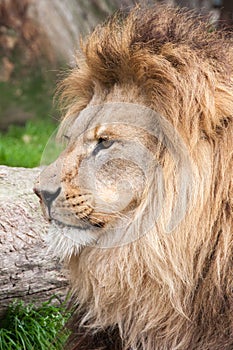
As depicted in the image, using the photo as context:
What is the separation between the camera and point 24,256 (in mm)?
3496

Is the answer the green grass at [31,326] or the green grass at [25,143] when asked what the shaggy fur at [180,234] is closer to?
the green grass at [31,326]

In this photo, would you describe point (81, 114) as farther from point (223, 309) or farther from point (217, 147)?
point (223, 309)

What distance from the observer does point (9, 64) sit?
8.84m

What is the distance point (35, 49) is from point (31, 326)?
5513mm

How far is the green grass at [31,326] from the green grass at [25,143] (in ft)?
7.28

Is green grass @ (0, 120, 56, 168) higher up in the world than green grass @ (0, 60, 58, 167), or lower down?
lower down

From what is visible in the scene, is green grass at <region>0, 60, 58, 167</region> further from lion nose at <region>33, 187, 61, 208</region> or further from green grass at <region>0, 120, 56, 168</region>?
lion nose at <region>33, 187, 61, 208</region>

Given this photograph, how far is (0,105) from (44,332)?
5356 millimetres

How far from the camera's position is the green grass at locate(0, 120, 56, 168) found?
588 centimetres

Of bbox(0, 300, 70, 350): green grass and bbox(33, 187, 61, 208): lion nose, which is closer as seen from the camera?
bbox(33, 187, 61, 208): lion nose

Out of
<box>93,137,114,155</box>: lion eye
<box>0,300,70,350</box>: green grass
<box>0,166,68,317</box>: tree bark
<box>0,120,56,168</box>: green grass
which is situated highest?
<box>0,120,56,168</box>: green grass

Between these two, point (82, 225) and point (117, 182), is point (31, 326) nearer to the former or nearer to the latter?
point (82, 225)

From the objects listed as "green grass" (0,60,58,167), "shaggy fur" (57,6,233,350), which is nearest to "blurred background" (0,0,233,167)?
"green grass" (0,60,58,167)

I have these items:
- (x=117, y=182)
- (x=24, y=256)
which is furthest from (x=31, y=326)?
(x=117, y=182)
